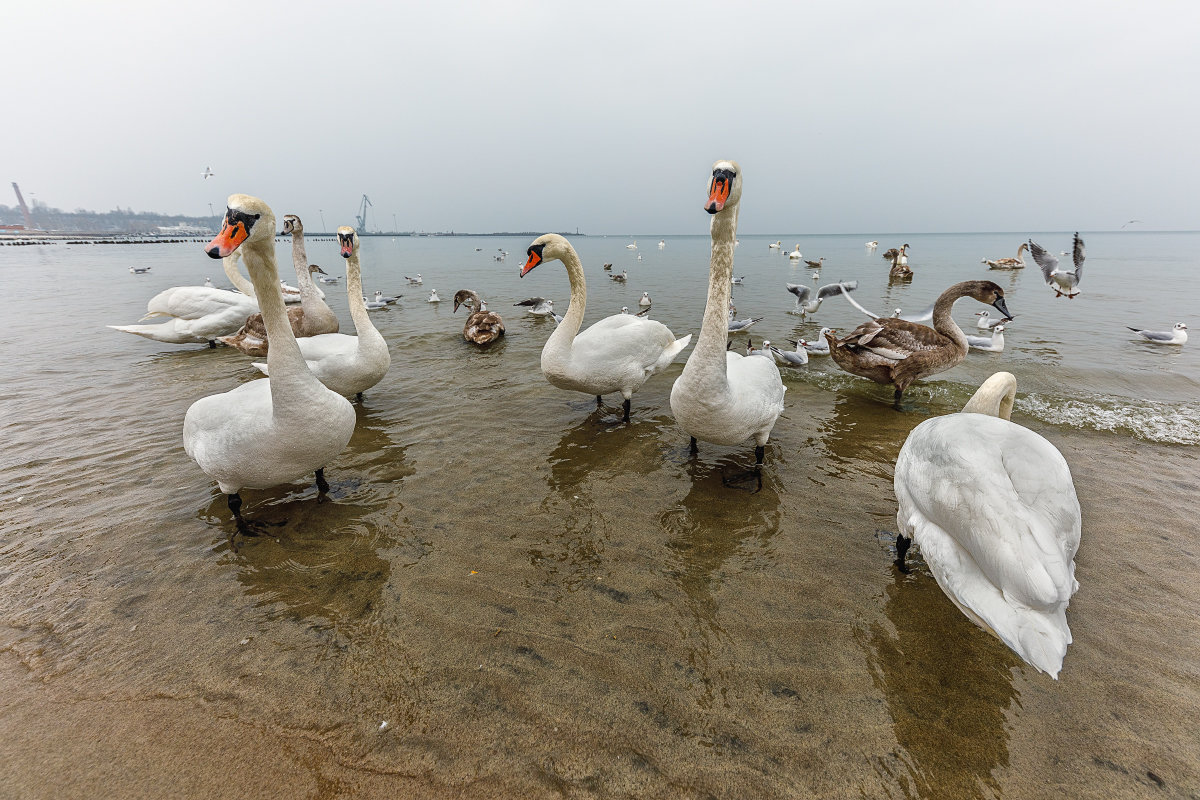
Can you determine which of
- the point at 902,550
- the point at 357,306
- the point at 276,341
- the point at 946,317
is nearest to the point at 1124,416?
the point at 946,317

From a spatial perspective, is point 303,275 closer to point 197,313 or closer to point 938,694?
point 197,313

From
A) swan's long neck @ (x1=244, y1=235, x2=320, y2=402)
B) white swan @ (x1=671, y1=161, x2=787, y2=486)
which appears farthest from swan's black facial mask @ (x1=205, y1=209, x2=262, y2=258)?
white swan @ (x1=671, y1=161, x2=787, y2=486)

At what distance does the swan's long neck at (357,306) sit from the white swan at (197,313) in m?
5.62

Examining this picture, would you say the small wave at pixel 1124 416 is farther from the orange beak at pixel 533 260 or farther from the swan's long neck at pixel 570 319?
the orange beak at pixel 533 260

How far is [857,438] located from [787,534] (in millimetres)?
2800

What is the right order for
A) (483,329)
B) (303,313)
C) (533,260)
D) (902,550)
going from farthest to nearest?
(483,329) < (303,313) < (533,260) < (902,550)

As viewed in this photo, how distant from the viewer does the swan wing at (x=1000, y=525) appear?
7.24ft

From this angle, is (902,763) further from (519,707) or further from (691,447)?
(691,447)

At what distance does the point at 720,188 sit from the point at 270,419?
166 inches

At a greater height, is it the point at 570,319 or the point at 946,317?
the point at 570,319

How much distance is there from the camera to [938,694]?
103 inches

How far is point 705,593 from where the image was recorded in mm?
3375

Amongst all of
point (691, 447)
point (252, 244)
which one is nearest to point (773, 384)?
point (691, 447)

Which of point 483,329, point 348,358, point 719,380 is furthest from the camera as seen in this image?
point 483,329
